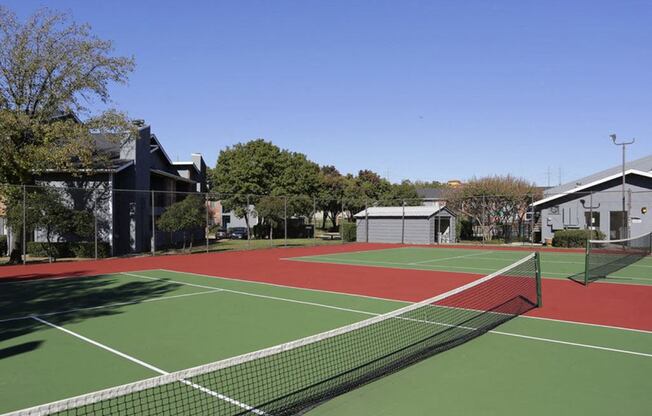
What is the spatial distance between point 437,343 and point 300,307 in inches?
162

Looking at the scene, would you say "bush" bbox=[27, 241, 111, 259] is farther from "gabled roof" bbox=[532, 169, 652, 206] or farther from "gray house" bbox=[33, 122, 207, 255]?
"gabled roof" bbox=[532, 169, 652, 206]

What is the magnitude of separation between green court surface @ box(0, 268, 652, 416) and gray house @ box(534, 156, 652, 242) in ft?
85.7

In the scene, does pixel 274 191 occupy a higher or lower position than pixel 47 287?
higher

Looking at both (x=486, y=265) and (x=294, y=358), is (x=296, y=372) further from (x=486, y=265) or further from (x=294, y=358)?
(x=486, y=265)

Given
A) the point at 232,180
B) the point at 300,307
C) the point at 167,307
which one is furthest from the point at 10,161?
the point at 232,180

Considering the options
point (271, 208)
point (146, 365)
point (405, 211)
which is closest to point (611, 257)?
point (405, 211)

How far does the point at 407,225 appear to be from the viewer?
128ft

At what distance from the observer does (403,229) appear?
38438 mm

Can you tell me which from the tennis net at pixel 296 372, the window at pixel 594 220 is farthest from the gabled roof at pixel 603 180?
the tennis net at pixel 296 372

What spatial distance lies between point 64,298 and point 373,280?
8885 mm

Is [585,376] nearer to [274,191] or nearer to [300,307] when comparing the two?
[300,307]

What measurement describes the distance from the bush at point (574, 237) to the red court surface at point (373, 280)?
18.1 meters

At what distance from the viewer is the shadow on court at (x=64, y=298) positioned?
9.80 meters

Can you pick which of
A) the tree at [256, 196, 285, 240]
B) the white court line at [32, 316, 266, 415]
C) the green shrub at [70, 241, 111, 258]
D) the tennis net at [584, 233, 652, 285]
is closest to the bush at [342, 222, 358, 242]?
the tree at [256, 196, 285, 240]
